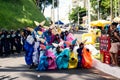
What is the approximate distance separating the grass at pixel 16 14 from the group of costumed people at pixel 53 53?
17.9 meters

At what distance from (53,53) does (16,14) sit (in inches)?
1018

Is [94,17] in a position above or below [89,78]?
above

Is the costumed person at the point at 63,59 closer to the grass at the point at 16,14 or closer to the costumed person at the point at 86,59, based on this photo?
the costumed person at the point at 86,59

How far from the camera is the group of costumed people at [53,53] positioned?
1673 cm

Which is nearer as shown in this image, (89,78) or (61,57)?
(89,78)

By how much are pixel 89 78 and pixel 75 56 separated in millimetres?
3487

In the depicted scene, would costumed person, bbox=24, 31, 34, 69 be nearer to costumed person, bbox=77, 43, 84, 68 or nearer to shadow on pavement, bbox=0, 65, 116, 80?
shadow on pavement, bbox=0, 65, 116, 80

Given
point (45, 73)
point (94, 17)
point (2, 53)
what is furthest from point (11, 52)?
point (94, 17)

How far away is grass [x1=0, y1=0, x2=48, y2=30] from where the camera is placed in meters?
37.5

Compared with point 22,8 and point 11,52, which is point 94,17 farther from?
point 11,52

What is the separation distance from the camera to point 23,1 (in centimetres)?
4972

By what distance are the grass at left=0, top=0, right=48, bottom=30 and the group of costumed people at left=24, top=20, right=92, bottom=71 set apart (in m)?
17.9

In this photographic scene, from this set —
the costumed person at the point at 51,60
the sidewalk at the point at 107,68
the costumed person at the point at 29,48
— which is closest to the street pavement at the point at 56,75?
the sidewalk at the point at 107,68

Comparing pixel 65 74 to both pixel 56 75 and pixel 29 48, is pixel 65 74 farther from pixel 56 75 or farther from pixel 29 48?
pixel 29 48
